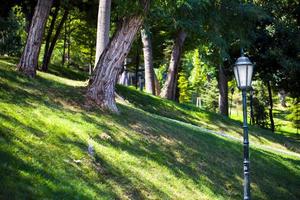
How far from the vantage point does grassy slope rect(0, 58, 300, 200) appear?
6586 millimetres

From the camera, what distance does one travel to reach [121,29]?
11070 millimetres

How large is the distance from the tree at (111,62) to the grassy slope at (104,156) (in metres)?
0.49

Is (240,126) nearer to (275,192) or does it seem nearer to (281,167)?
(281,167)

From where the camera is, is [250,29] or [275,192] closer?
[275,192]

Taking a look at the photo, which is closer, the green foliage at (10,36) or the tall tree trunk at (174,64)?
the green foliage at (10,36)

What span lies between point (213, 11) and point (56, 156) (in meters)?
11.0

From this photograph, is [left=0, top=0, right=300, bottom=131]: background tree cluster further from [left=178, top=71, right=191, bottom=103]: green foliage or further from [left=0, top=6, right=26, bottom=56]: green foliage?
[left=178, top=71, right=191, bottom=103]: green foliage

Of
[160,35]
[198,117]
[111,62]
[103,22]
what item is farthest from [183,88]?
[111,62]

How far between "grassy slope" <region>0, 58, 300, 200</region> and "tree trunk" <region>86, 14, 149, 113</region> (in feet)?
1.61

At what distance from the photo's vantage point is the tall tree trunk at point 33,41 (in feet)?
39.9

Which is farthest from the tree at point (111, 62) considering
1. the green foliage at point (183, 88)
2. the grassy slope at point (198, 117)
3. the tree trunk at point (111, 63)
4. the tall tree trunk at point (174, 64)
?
the green foliage at point (183, 88)

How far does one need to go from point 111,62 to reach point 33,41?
8.96ft

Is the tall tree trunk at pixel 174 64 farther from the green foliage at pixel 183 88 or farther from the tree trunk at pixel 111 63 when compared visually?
the green foliage at pixel 183 88

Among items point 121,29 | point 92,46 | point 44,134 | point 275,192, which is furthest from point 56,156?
point 92,46
